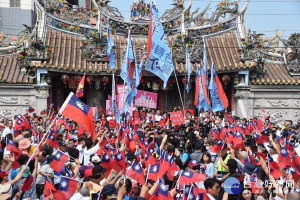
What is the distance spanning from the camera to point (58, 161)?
756cm

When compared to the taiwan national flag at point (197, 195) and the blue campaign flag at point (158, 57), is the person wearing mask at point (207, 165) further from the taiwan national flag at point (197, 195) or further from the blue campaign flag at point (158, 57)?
the blue campaign flag at point (158, 57)

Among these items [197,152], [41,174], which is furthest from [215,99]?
[41,174]

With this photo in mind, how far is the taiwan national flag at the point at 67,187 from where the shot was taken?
6.52 metres

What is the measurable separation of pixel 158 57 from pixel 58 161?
7.09m

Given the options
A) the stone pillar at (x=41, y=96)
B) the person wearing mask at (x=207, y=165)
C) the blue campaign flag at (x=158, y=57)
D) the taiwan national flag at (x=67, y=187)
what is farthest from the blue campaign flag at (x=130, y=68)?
the taiwan national flag at (x=67, y=187)

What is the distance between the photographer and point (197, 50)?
22359 millimetres

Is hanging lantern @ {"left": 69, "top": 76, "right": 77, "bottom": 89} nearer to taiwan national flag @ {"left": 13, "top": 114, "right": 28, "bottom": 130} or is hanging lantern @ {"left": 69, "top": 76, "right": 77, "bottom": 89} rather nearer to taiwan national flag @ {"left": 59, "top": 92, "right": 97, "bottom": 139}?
taiwan national flag @ {"left": 13, "top": 114, "right": 28, "bottom": 130}

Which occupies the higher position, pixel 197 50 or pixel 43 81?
pixel 197 50

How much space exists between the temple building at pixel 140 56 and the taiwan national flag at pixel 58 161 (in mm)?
13580

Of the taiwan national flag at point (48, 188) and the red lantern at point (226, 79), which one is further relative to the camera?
the red lantern at point (226, 79)

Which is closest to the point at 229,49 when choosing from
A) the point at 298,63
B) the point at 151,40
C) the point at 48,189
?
the point at 298,63

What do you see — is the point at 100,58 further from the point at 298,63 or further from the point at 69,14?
the point at 298,63

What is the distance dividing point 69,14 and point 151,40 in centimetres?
997

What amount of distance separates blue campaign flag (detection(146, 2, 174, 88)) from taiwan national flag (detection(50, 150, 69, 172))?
664 centimetres
